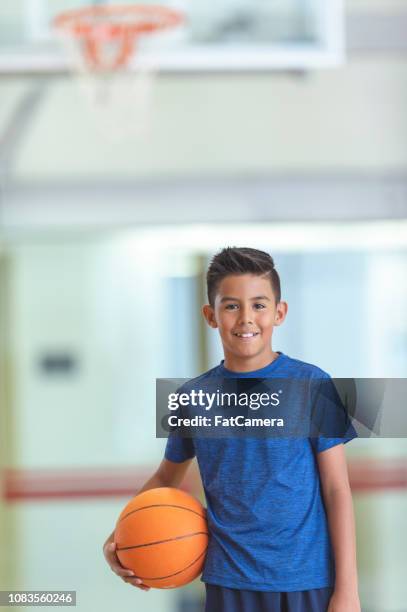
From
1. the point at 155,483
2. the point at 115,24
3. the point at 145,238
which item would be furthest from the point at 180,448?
the point at 145,238

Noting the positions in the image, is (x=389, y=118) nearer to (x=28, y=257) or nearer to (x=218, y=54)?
(x=218, y=54)

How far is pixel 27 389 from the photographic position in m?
2.83

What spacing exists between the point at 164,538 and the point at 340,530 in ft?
0.62

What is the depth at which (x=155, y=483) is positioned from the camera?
51.3 inches

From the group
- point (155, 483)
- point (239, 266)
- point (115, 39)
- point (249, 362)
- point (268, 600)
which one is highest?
point (115, 39)

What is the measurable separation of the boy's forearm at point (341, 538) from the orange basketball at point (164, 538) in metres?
0.14

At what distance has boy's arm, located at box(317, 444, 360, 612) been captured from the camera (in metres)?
1.20

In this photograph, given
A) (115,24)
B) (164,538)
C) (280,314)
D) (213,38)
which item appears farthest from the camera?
(213,38)

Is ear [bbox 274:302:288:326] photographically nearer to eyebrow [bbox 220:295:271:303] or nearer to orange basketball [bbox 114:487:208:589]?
eyebrow [bbox 220:295:271:303]

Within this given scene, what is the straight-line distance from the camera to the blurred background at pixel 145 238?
2.71 metres

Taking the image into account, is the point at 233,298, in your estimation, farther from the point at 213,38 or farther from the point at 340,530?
the point at 213,38

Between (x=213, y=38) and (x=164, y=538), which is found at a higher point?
(x=213, y=38)

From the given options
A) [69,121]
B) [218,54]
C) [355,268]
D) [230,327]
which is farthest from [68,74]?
[230,327]

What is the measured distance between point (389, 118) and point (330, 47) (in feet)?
1.40
